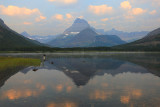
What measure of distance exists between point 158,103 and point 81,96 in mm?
10528

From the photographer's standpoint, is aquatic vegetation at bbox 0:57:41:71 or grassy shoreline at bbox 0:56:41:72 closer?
grassy shoreline at bbox 0:56:41:72

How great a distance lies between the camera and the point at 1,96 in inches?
1031

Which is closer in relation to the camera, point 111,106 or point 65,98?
point 111,106

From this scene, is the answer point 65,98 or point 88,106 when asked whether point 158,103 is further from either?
point 65,98

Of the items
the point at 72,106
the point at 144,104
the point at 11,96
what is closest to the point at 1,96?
the point at 11,96

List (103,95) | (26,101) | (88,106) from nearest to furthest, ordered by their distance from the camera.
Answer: (88,106) < (26,101) < (103,95)

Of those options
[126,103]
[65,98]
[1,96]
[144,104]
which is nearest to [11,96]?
[1,96]

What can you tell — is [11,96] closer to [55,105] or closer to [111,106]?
[55,105]

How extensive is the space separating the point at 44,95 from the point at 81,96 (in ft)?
18.9

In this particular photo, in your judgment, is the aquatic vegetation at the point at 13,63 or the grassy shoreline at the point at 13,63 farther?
the aquatic vegetation at the point at 13,63

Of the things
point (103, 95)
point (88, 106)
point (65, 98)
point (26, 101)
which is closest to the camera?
point (88, 106)

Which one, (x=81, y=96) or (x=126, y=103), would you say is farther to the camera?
(x=81, y=96)

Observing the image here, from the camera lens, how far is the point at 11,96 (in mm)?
26234

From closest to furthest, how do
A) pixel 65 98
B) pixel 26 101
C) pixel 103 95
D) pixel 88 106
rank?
1. pixel 88 106
2. pixel 26 101
3. pixel 65 98
4. pixel 103 95
